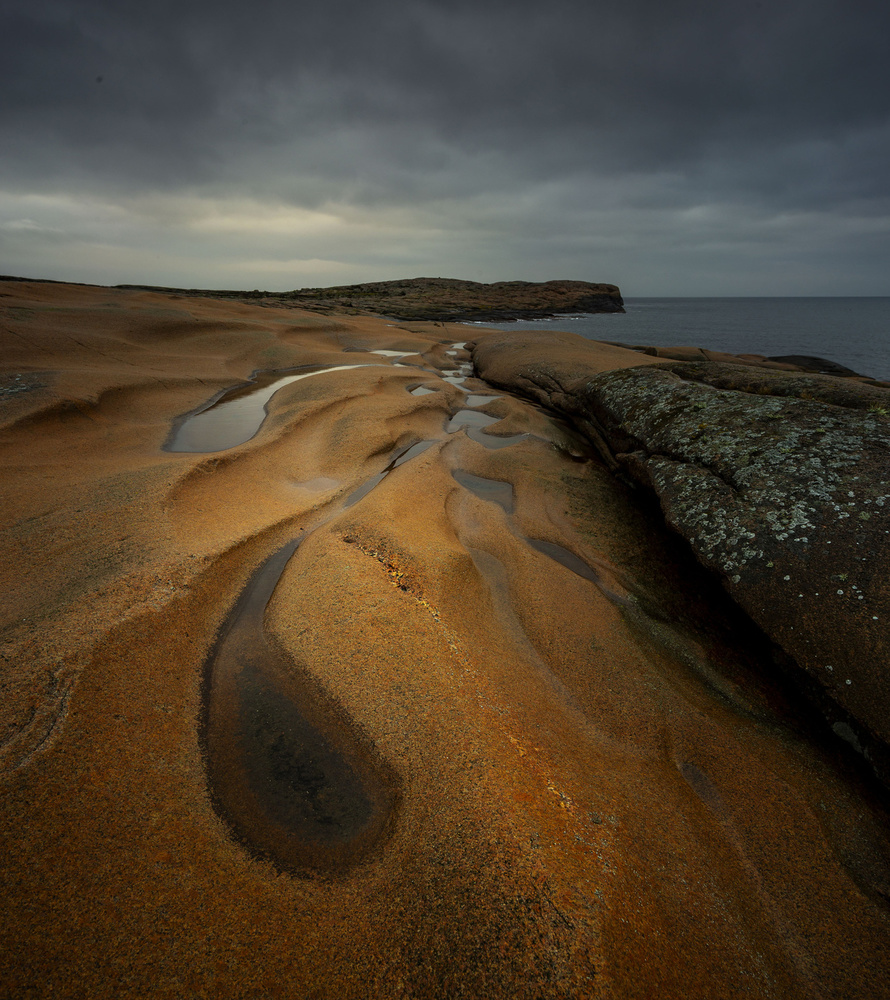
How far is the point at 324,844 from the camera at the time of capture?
1996mm

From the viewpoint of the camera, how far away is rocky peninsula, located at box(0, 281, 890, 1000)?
1.65m

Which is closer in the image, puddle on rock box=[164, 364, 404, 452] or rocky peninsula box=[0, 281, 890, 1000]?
rocky peninsula box=[0, 281, 890, 1000]

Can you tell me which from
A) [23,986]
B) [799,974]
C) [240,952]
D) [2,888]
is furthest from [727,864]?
[2,888]

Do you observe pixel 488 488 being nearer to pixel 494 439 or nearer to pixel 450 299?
pixel 494 439

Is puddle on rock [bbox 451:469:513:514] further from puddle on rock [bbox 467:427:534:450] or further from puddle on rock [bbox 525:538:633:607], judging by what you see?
puddle on rock [bbox 467:427:534:450]

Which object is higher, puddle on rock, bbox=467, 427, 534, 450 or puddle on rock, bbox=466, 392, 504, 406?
puddle on rock, bbox=466, 392, 504, 406

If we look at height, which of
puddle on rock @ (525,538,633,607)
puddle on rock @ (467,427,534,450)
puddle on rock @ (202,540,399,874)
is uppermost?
puddle on rock @ (467,427,534,450)

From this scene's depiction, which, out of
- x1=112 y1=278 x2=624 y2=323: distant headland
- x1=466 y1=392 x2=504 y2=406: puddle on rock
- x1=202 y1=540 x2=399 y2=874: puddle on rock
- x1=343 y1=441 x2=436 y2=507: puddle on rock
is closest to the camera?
x1=202 y1=540 x2=399 y2=874: puddle on rock

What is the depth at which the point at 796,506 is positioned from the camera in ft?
12.3

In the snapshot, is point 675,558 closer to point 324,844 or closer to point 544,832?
point 544,832

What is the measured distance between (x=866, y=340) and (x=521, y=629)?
5468 centimetres

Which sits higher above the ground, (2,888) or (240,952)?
(2,888)

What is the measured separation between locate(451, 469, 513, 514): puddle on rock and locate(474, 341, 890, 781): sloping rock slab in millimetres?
1604

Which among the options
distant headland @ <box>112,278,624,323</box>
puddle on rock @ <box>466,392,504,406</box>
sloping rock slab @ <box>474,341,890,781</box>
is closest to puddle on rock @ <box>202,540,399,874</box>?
sloping rock slab @ <box>474,341,890,781</box>
